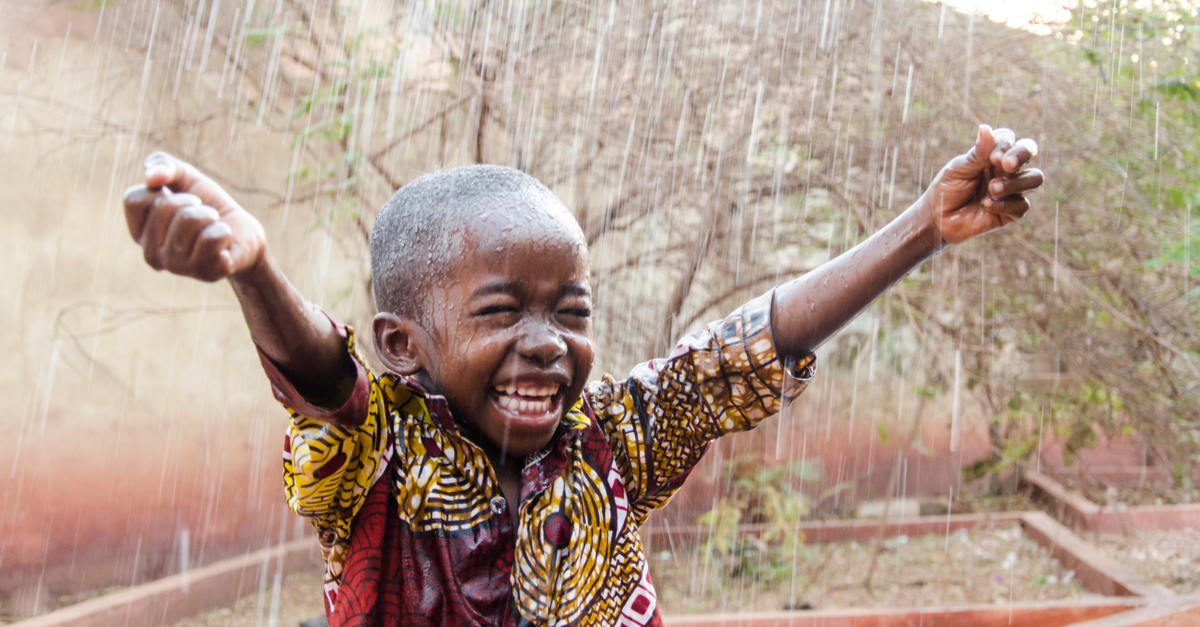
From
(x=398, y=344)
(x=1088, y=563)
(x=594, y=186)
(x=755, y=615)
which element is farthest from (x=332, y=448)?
(x=1088, y=563)

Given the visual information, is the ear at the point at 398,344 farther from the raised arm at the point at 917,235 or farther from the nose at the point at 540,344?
the raised arm at the point at 917,235

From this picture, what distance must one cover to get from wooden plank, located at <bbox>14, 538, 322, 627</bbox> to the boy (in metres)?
2.61

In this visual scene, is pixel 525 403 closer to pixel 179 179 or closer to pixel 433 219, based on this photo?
pixel 433 219

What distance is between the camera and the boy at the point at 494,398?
1.23 meters

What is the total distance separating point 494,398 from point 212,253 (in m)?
0.53

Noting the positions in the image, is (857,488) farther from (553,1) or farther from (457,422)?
(457,422)

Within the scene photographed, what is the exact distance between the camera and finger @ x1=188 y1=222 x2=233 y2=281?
2.86 feet

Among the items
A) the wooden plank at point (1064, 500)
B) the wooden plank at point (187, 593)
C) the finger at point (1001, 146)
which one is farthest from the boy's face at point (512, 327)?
the wooden plank at point (1064, 500)

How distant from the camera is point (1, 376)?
3771mm

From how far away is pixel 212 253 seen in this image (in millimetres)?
881

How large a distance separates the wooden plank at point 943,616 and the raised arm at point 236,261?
2.55 metres

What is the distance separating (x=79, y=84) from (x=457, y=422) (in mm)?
3605

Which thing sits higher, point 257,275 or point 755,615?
point 257,275

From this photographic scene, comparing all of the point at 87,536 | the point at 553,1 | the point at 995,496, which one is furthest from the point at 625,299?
the point at 995,496
